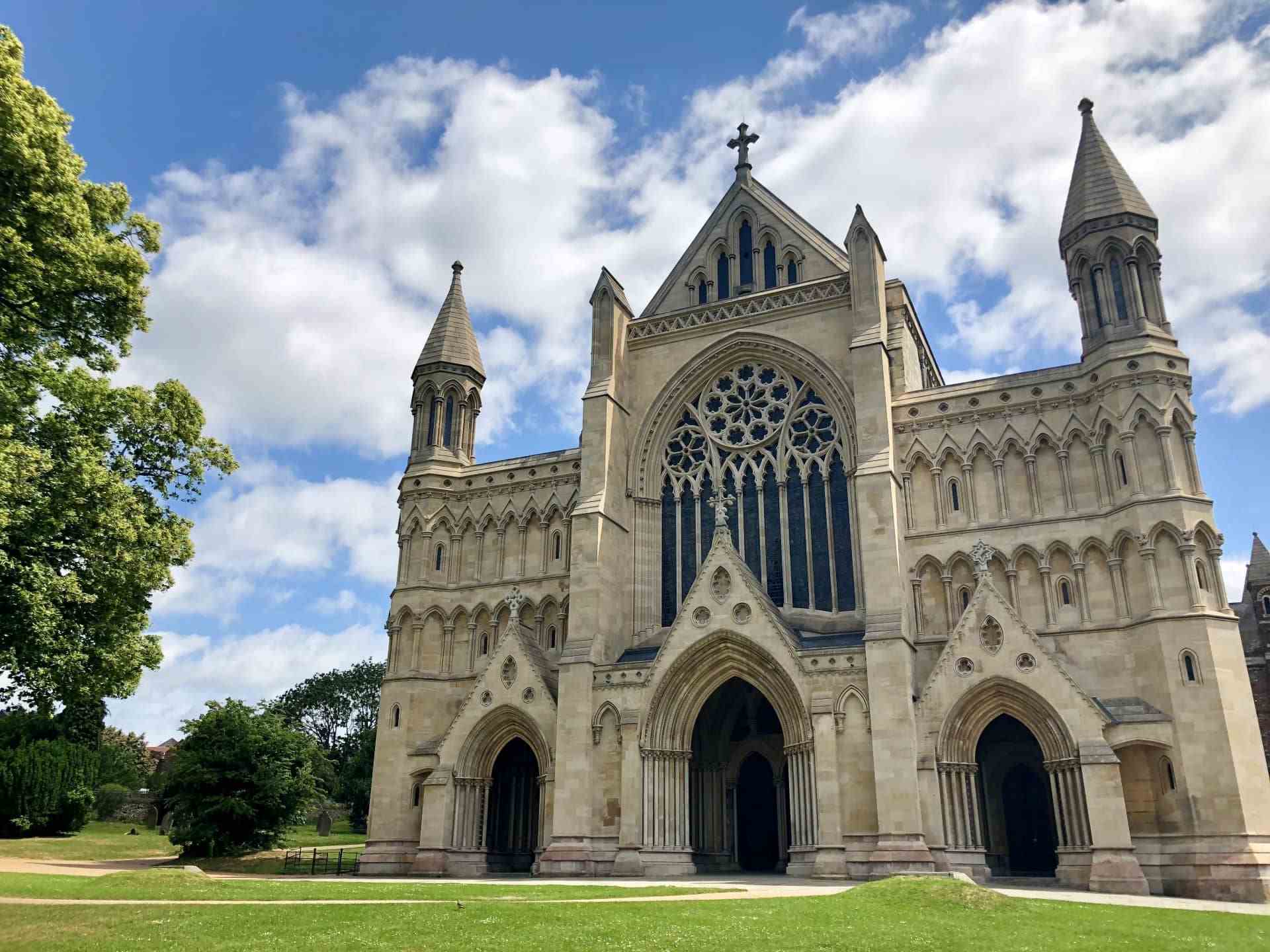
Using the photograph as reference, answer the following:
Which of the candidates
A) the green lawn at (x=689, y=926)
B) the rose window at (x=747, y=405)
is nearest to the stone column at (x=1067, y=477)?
the rose window at (x=747, y=405)

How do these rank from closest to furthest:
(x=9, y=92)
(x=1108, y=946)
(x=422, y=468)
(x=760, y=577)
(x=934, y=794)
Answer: (x=1108, y=946) < (x=9, y=92) < (x=934, y=794) < (x=760, y=577) < (x=422, y=468)

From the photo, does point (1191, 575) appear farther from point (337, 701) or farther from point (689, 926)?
point (337, 701)

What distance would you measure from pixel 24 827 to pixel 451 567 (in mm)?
26835

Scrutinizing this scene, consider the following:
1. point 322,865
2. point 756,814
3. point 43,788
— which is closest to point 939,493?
point 756,814

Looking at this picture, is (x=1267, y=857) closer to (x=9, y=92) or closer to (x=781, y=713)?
(x=781, y=713)

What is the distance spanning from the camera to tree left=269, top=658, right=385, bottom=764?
8894cm

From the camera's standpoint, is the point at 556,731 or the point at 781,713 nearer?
the point at 781,713

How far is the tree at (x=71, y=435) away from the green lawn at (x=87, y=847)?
2556 centimetres

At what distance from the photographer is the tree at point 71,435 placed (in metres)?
18.2

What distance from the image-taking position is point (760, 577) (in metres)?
34.1

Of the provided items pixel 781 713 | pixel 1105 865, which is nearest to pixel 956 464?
pixel 781 713

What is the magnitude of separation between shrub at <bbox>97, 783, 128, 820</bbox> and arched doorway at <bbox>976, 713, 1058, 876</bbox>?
5841cm

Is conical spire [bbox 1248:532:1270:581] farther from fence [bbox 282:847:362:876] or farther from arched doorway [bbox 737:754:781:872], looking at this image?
fence [bbox 282:847:362:876]

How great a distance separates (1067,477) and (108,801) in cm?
6390
